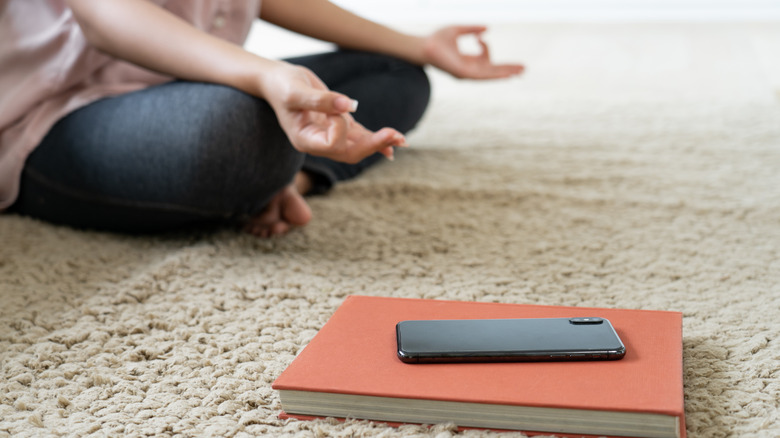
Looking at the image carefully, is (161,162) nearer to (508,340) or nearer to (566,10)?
(508,340)

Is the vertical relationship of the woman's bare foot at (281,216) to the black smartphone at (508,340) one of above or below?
below

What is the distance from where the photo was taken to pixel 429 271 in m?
0.84

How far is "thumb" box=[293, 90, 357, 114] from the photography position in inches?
29.1

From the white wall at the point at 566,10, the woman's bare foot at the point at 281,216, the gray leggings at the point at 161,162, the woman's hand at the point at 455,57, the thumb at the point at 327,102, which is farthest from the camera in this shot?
the white wall at the point at 566,10

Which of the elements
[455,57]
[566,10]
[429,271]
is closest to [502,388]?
[429,271]

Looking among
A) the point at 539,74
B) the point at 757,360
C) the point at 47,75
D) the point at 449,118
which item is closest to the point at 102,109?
the point at 47,75

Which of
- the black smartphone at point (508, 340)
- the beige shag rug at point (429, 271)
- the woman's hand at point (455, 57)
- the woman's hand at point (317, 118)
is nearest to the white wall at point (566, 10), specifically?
the beige shag rug at point (429, 271)

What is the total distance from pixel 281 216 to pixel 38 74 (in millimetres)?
369

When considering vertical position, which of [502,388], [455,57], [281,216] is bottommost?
[281,216]

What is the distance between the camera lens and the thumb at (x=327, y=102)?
740 millimetres

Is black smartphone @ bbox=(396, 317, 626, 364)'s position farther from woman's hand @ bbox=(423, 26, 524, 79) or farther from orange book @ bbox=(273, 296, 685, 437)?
woman's hand @ bbox=(423, 26, 524, 79)

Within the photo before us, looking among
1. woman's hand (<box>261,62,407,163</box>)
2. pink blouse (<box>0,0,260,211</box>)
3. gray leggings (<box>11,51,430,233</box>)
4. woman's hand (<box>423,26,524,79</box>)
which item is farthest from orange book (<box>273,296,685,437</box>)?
woman's hand (<box>423,26,524,79</box>)

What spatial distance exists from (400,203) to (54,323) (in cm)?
53

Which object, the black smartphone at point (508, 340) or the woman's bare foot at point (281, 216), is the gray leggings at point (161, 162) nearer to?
the woman's bare foot at point (281, 216)
